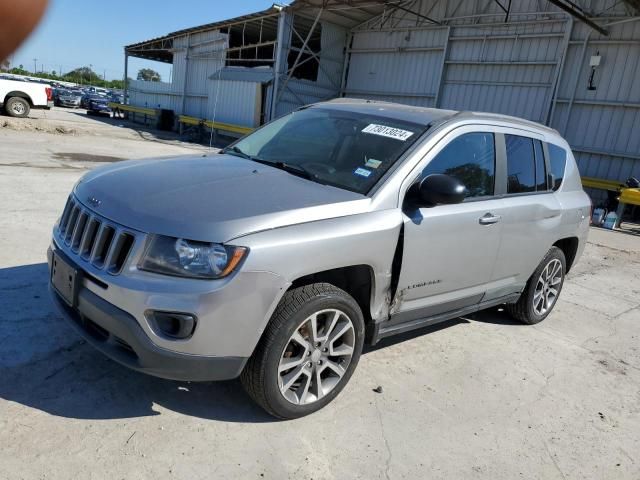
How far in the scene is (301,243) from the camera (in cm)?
279

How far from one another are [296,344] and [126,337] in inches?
36.2

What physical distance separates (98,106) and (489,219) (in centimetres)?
3538

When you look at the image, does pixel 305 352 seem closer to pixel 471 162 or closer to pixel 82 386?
pixel 82 386

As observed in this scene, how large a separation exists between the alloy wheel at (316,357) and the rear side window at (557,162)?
2.80 meters

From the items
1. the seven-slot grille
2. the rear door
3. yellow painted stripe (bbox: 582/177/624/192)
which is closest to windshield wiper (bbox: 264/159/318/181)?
the seven-slot grille

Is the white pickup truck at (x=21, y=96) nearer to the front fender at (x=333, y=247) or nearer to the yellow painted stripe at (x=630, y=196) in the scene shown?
the yellow painted stripe at (x=630, y=196)

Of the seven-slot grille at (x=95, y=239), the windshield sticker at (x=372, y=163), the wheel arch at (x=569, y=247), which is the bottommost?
the wheel arch at (x=569, y=247)

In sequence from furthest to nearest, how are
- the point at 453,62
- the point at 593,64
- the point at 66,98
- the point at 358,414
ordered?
the point at 66,98 → the point at 453,62 → the point at 593,64 → the point at 358,414

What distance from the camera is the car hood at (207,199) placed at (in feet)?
8.73

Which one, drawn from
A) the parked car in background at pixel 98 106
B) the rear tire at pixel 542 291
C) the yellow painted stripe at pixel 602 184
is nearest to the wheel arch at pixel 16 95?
the parked car in background at pixel 98 106

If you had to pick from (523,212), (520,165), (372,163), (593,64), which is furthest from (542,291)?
(593,64)

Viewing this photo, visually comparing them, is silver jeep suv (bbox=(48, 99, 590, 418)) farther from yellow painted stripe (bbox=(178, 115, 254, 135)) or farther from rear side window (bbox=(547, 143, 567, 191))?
yellow painted stripe (bbox=(178, 115, 254, 135))

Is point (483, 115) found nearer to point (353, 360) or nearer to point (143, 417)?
point (353, 360)

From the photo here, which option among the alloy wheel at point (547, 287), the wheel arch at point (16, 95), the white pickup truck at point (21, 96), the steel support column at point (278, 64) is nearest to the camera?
the alloy wheel at point (547, 287)
